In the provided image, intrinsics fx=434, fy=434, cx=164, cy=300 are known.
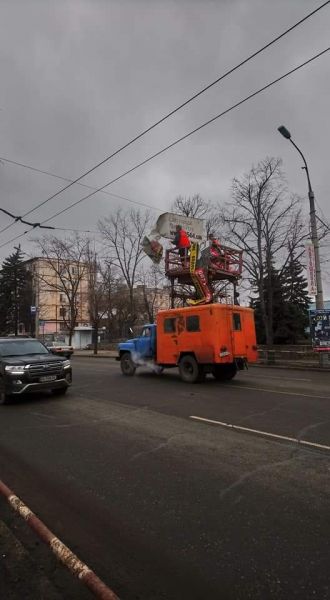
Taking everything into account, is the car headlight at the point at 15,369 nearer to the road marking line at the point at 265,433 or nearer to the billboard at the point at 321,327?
the road marking line at the point at 265,433

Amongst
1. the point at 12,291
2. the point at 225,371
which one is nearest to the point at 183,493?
the point at 225,371

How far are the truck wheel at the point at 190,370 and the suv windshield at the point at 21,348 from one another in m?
4.77

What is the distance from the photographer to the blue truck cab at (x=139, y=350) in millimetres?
16719

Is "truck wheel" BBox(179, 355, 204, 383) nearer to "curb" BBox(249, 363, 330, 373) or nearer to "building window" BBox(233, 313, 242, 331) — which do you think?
"building window" BBox(233, 313, 242, 331)

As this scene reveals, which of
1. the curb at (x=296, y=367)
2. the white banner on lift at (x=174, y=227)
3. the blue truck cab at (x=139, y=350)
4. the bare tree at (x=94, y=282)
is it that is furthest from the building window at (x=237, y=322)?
the bare tree at (x=94, y=282)

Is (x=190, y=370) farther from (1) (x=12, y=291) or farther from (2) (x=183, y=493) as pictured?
(1) (x=12, y=291)

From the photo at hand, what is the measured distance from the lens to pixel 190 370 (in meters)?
14.6

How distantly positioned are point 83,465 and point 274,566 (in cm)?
314

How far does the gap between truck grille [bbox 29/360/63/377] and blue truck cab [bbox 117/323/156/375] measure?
5922mm

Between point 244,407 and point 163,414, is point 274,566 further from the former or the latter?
point 244,407

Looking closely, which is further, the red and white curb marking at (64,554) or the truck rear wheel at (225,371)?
the truck rear wheel at (225,371)

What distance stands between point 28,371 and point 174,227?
44.0 ft

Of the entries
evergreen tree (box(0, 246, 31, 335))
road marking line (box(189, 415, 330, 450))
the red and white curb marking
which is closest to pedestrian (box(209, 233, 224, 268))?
road marking line (box(189, 415, 330, 450))

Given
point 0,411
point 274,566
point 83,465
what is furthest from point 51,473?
point 0,411
